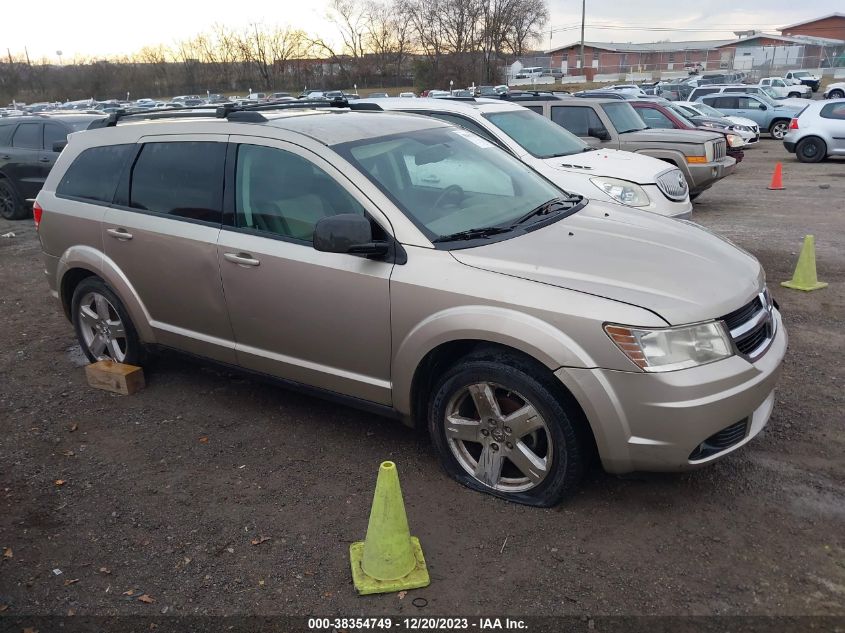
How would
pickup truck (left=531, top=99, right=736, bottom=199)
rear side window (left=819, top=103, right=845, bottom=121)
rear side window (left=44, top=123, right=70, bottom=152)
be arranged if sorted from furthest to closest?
rear side window (left=819, top=103, right=845, bottom=121)
rear side window (left=44, top=123, right=70, bottom=152)
pickup truck (left=531, top=99, right=736, bottom=199)

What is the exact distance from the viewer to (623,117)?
11.1 meters

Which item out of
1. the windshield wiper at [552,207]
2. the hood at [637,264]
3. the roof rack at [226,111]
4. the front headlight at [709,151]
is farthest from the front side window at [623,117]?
the hood at [637,264]

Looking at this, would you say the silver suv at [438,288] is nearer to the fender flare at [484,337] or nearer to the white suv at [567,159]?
the fender flare at [484,337]

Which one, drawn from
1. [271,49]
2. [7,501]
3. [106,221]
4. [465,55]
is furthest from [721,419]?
[271,49]

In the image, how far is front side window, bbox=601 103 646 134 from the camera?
35.6ft

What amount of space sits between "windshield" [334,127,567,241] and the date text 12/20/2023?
5.90 feet

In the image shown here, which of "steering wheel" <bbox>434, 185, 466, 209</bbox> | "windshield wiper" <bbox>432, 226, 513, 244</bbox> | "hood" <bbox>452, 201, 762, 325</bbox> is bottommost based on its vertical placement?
"hood" <bbox>452, 201, 762, 325</bbox>

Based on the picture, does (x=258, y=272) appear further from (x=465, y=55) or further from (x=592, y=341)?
(x=465, y=55)

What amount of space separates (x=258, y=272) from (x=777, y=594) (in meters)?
3.00

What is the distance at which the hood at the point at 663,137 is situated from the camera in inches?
420

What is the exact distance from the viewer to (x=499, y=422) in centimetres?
332

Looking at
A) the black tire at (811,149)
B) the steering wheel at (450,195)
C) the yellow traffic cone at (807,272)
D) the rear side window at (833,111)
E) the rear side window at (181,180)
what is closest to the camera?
the steering wheel at (450,195)

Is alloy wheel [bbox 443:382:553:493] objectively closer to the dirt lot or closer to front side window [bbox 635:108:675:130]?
the dirt lot

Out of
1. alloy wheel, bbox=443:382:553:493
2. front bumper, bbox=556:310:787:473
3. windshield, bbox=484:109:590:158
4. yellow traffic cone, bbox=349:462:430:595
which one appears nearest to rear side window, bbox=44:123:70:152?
windshield, bbox=484:109:590:158
